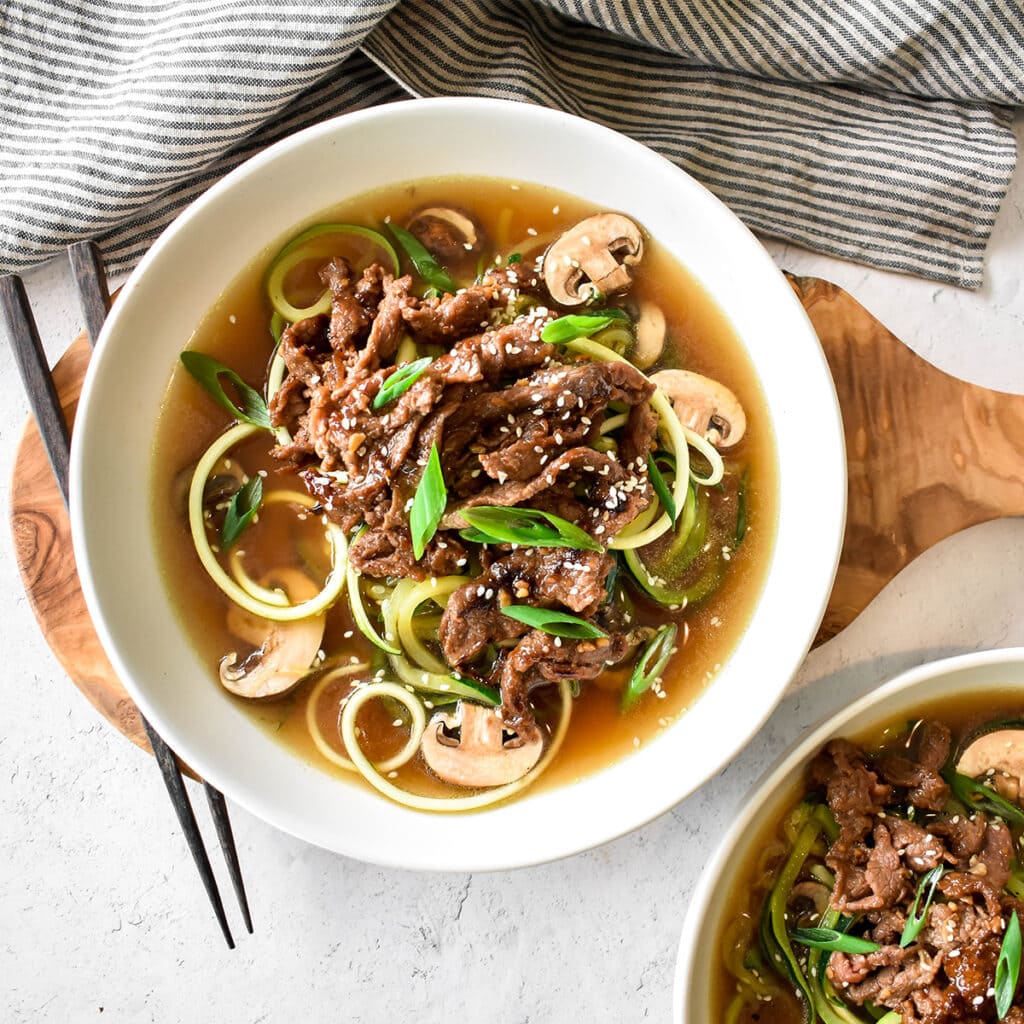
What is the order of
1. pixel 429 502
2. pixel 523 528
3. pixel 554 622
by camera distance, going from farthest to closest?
1. pixel 554 622
2. pixel 523 528
3. pixel 429 502

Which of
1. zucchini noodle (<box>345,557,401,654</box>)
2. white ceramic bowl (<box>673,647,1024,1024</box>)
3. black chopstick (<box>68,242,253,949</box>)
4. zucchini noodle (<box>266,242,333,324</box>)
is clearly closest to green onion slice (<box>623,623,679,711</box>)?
white ceramic bowl (<box>673,647,1024,1024</box>)

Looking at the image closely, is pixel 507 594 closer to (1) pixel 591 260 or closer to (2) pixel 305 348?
(2) pixel 305 348

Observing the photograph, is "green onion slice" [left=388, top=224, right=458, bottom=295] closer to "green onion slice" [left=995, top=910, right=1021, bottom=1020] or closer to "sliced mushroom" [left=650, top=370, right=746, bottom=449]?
"sliced mushroom" [left=650, top=370, right=746, bottom=449]

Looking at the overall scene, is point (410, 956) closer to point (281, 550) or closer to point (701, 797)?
point (701, 797)

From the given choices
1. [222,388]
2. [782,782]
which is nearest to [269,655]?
[222,388]

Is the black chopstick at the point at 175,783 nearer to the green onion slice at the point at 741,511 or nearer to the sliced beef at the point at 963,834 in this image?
the green onion slice at the point at 741,511

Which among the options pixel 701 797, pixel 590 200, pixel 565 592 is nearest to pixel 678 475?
pixel 565 592

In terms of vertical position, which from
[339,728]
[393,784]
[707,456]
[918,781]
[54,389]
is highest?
[54,389]
